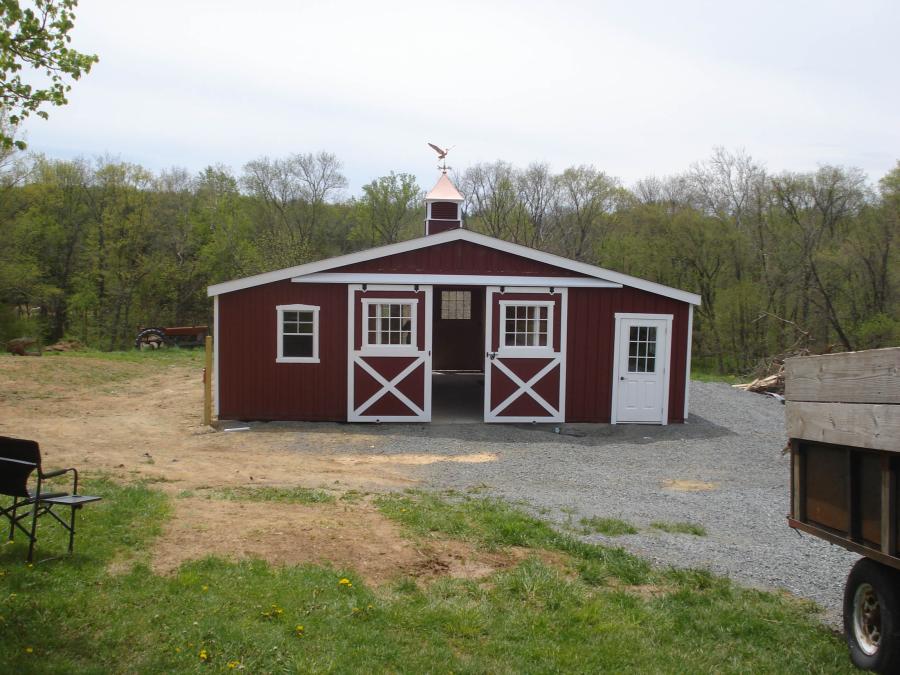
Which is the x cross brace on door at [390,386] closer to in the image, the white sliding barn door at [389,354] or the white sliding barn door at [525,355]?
the white sliding barn door at [389,354]

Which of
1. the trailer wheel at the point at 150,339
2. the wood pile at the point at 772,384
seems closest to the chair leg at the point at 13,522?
the wood pile at the point at 772,384

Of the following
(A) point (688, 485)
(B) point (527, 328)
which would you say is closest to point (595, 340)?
(B) point (527, 328)

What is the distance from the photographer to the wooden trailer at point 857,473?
3.67 m

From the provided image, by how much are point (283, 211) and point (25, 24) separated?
41.7m

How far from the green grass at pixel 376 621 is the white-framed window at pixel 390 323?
8.60m

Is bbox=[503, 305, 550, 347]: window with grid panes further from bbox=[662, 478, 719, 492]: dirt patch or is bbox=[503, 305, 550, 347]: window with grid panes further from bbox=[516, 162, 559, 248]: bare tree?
bbox=[516, 162, 559, 248]: bare tree

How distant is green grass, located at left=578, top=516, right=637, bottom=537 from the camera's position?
7.13m

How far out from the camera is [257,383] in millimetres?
14180

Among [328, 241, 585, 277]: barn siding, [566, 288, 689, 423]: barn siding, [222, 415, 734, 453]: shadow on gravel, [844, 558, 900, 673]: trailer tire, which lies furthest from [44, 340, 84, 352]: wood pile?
A: [844, 558, 900, 673]: trailer tire

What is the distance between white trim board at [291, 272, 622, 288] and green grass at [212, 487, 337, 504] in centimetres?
624

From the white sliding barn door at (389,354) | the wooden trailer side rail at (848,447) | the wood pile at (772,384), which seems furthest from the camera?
the wood pile at (772,384)

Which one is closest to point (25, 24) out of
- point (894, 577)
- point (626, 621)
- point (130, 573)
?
point (130, 573)

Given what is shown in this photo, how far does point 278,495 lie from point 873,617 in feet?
18.6

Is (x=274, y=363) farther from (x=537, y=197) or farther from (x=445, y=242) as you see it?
(x=537, y=197)
